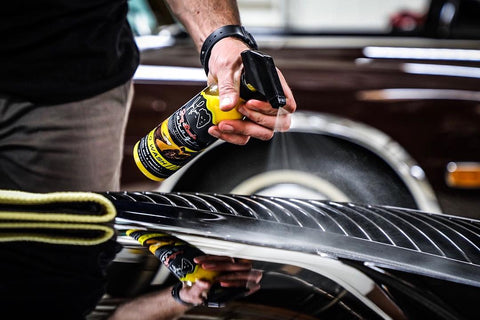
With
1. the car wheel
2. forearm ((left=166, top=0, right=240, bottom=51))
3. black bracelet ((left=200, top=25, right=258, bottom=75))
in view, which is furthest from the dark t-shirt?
the car wheel

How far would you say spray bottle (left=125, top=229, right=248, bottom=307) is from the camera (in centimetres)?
68

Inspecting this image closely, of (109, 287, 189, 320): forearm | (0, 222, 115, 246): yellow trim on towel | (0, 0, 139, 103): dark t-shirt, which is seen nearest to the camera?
(109, 287, 189, 320): forearm

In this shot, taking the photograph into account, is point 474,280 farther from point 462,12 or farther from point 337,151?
point 462,12

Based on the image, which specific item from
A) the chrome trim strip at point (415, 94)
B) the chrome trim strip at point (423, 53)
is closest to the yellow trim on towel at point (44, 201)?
the chrome trim strip at point (415, 94)

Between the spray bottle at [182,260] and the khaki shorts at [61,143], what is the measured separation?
1.73 feet

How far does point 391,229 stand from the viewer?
0.89 m

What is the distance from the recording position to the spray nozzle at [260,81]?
0.89m

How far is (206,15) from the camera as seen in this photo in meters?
1.20

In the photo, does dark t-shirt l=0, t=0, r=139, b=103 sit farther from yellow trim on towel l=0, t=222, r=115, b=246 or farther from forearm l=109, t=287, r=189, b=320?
forearm l=109, t=287, r=189, b=320

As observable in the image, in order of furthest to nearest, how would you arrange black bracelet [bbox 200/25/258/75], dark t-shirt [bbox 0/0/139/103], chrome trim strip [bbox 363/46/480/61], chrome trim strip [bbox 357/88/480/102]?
chrome trim strip [bbox 363/46/480/61], chrome trim strip [bbox 357/88/480/102], dark t-shirt [bbox 0/0/139/103], black bracelet [bbox 200/25/258/75]

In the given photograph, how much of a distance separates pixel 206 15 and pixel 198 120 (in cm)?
34

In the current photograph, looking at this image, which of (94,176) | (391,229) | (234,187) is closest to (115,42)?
(94,176)

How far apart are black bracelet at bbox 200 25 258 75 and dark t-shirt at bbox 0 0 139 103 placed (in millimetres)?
293

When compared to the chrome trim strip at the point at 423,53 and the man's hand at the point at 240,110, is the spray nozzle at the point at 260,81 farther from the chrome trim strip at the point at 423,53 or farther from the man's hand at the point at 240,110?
the chrome trim strip at the point at 423,53
